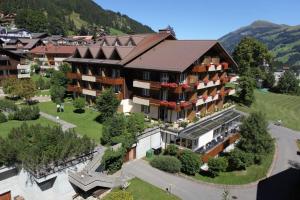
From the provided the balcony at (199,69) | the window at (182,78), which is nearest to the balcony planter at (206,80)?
the balcony at (199,69)

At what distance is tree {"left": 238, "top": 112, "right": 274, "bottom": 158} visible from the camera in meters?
38.1

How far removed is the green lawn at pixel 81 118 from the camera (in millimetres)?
39281

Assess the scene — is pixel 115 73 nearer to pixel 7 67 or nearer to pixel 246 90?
pixel 7 67

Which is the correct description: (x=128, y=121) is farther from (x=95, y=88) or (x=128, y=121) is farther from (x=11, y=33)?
(x=11, y=33)

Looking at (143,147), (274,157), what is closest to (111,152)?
(143,147)

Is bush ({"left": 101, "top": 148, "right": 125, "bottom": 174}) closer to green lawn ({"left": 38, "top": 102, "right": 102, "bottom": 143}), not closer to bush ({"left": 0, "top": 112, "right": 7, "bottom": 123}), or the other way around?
green lawn ({"left": 38, "top": 102, "right": 102, "bottom": 143})

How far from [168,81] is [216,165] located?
13.4 m

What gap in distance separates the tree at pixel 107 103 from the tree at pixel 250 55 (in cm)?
4809

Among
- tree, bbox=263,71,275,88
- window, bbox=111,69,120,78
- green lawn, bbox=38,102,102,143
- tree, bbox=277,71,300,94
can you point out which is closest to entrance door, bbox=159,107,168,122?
green lawn, bbox=38,102,102,143

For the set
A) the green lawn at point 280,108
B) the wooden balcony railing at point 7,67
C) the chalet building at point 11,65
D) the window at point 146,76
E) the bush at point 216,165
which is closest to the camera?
the bush at point 216,165

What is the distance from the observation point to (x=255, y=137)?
37969 mm

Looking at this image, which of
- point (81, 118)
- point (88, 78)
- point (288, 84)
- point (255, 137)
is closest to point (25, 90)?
point (88, 78)

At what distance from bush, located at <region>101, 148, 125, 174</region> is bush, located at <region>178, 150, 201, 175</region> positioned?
7649 millimetres

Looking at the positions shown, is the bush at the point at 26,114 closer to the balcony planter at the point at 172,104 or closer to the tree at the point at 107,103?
the tree at the point at 107,103
